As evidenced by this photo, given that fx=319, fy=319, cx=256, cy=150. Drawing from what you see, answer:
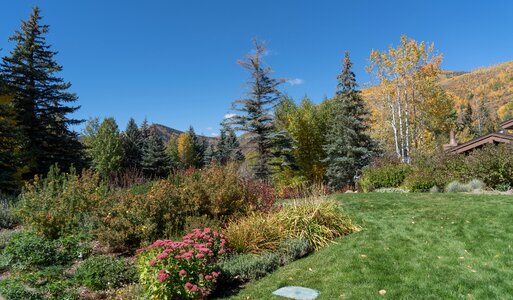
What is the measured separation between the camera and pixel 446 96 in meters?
21.3

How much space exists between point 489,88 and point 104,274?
97530 mm

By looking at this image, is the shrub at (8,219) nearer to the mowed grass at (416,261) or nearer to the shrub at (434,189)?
the mowed grass at (416,261)

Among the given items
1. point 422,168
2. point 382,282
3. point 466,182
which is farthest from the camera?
point 422,168

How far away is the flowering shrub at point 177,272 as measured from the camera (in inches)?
143

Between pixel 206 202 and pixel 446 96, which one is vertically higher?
pixel 446 96

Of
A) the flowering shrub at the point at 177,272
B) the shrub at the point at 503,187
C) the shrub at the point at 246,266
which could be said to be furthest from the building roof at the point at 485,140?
the flowering shrub at the point at 177,272

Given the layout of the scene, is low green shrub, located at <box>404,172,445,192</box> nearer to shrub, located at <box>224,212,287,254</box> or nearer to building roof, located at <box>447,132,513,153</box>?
building roof, located at <box>447,132,513,153</box>

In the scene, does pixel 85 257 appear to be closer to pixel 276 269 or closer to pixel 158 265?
pixel 158 265

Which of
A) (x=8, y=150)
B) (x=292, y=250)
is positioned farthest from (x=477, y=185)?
(x=8, y=150)

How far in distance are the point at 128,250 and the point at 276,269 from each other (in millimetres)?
2689

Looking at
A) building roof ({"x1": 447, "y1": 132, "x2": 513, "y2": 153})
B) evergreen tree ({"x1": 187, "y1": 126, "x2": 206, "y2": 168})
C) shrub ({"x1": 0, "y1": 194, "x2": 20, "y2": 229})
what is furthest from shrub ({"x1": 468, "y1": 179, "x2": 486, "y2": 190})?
evergreen tree ({"x1": 187, "y1": 126, "x2": 206, "y2": 168})

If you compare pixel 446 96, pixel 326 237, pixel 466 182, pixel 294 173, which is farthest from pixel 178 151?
pixel 326 237

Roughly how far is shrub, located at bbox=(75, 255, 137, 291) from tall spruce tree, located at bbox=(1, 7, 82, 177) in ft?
46.7

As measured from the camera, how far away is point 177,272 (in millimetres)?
3732
